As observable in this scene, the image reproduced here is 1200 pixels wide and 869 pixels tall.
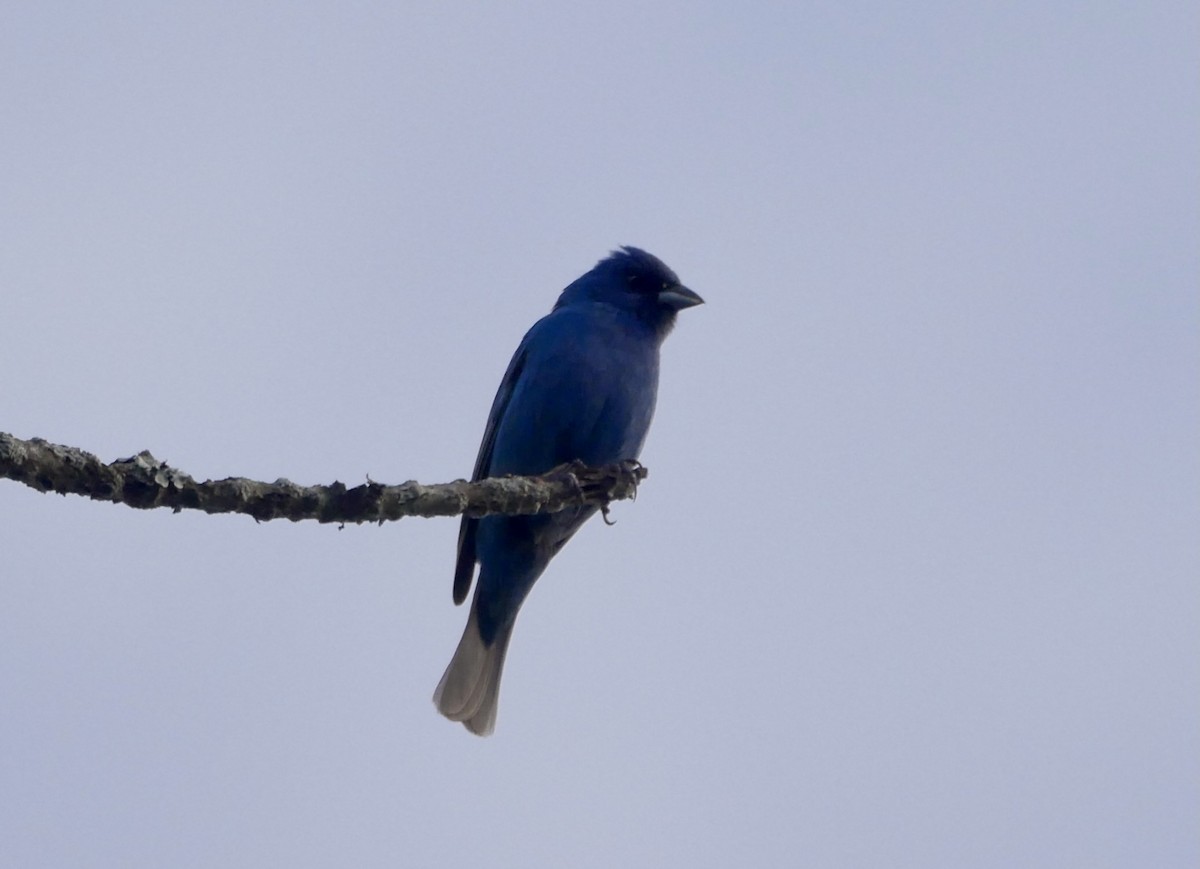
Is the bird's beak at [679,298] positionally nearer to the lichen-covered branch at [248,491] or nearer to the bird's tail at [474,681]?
the bird's tail at [474,681]

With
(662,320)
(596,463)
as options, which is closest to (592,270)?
(662,320)

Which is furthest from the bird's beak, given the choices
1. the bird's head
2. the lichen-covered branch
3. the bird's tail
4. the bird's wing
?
the lichen-covered branch

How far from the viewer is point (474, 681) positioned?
32.4 ft

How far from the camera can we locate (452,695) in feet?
32.4

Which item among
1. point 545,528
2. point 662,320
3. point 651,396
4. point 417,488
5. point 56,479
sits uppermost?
point 662,320

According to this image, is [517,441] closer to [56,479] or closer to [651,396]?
[651,396]

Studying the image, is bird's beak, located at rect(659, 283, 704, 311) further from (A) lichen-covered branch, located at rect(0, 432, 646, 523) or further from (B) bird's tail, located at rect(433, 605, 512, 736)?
(A) lichen-covered branch, located at rect(0, 432, 646, 523)

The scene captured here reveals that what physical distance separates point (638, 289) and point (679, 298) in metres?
0.30

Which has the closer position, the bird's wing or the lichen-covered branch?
the lichen-covered branch

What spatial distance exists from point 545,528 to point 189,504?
4.45m

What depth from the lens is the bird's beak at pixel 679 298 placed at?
10.1 meters

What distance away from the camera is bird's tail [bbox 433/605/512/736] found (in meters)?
9.87

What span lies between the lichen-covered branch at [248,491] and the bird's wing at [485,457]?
110 inches

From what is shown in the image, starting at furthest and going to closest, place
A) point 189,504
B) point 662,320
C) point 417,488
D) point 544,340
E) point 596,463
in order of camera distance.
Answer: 1. point 662,320
2. point 544,340
3. point 596,463
4. point 417,488
5. point 189,504
